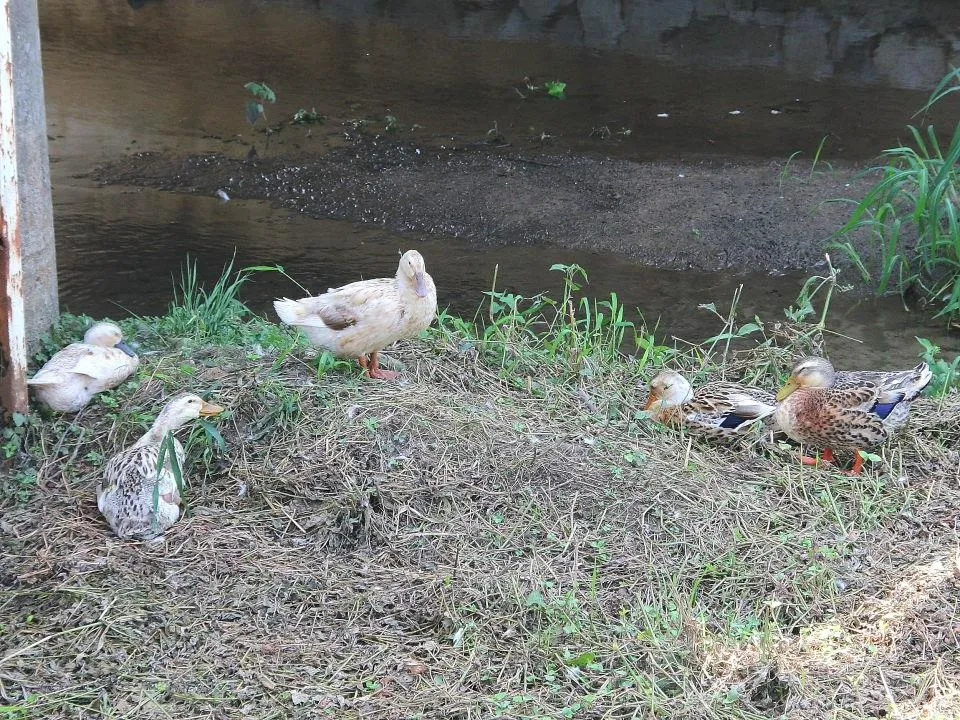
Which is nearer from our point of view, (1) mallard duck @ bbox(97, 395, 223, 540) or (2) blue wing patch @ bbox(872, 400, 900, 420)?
(1) mallard duck @ bbox(97, 395, 223, 540)

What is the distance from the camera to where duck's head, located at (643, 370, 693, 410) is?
4.75 meters

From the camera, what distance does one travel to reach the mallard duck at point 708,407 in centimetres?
465

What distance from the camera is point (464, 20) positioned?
12836 millimetres

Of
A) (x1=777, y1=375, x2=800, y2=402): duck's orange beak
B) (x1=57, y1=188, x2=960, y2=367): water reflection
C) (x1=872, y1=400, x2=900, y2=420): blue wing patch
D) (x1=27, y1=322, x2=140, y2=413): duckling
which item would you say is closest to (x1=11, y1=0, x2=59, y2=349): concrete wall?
(x1=27, y1=322, x2=140, y2=413): duckling

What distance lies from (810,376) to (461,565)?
1978 mm

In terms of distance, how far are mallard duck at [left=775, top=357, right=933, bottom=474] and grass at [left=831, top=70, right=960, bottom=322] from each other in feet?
5.63

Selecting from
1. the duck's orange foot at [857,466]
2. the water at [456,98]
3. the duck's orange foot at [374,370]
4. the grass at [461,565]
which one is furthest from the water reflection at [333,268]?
the duck's orange foot at [374,370]

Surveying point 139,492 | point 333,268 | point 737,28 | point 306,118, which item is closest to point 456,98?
point 306,118

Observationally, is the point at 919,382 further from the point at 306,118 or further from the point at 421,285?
the point at 306,118

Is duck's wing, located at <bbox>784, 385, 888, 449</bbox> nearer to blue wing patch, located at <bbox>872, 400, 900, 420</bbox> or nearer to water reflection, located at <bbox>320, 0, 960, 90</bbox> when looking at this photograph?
blue wing patch, located at <bbox>872, 400, 900, 420</bbox>

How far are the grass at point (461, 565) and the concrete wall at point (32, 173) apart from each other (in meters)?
0.23

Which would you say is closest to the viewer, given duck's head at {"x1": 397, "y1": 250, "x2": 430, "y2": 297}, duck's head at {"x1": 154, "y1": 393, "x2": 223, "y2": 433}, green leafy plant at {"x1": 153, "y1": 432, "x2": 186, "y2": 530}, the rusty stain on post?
green leafy plant at {"x1": 153, "y1": 432, "x2": 186, "y2": 530}

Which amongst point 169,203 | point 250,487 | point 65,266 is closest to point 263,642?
point 250,487

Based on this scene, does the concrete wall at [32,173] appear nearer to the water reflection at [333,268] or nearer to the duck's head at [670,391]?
the water reflection at [333,268]
